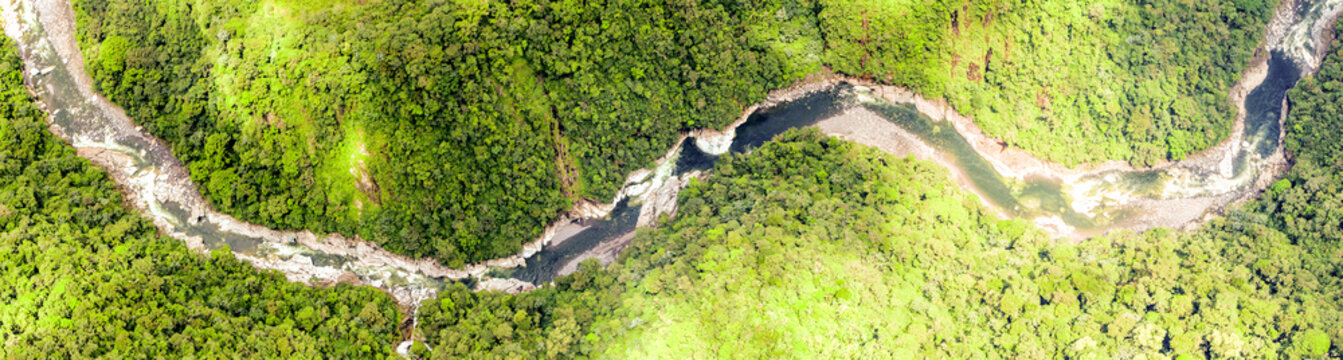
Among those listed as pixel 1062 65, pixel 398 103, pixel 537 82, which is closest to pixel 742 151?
pixel 537 82

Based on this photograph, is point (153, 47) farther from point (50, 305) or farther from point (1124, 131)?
point (1124, 131)

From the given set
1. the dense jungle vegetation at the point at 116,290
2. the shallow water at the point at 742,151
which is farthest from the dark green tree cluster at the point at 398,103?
the dense jungle vegetation at the point at 116,290

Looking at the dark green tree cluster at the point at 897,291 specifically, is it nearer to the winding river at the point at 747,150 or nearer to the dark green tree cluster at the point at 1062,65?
the winding river at the point at 747,150

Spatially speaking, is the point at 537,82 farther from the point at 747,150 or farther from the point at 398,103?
the point at 747,150

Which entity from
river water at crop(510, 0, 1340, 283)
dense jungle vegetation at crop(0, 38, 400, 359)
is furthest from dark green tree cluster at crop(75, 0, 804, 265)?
river water at crop(510, 0, 1340, 283)

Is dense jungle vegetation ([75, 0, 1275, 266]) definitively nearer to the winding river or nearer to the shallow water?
the winding river
